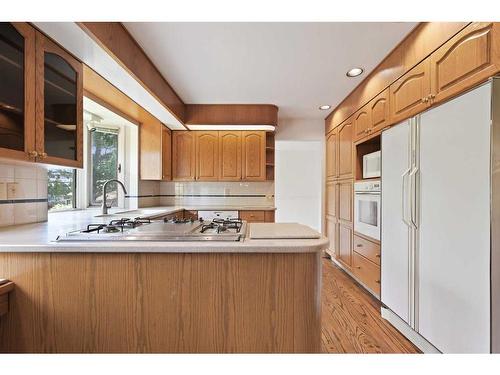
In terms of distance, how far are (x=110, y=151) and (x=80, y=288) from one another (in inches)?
104

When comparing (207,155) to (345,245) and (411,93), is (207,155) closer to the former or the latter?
(345,245)

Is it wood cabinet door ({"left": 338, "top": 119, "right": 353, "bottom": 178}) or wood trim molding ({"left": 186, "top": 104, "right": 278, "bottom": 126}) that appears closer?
wood cabinet door ({"left": 338, "top": 119, "right": 353, "bottom": 178})

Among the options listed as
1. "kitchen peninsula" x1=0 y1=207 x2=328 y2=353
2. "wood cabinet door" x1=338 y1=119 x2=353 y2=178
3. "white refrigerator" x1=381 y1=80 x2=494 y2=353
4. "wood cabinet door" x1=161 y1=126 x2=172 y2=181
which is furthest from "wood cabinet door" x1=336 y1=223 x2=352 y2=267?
"wood cabinet door" x1=161 y1=126 x2=172 y2=181

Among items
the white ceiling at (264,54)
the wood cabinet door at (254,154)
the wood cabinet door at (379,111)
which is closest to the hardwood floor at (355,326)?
the wood cabinet door at (379,111)

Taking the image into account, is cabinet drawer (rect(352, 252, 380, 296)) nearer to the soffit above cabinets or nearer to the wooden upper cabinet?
the wooden upper cabinet

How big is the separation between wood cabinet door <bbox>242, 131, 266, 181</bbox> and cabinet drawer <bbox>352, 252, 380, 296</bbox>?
1.72 metres

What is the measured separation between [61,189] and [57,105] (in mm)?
1425

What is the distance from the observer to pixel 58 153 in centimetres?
158

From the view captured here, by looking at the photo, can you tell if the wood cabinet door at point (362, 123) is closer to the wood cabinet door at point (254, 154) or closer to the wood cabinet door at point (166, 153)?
the wood cabinet door at point (254, 154)

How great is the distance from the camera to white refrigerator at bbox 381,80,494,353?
1.25 meters

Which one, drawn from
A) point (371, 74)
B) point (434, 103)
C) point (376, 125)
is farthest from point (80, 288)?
point (371, 74)

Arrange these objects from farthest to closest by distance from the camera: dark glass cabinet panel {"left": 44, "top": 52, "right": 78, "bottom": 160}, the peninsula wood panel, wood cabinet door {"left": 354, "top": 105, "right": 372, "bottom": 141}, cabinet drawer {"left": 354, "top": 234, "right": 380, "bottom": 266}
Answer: wood cabinet door {"left": 354, "top": 105, "right": 372, "bottom": 141} → cabinet drawer {"left": 354, "top": 234, "right": 380, "bottom": 266} → dark glass cabinet panel {"left": 44, "top": 52, "right": 78, "bottom": 160} → the peninsula wood panel
